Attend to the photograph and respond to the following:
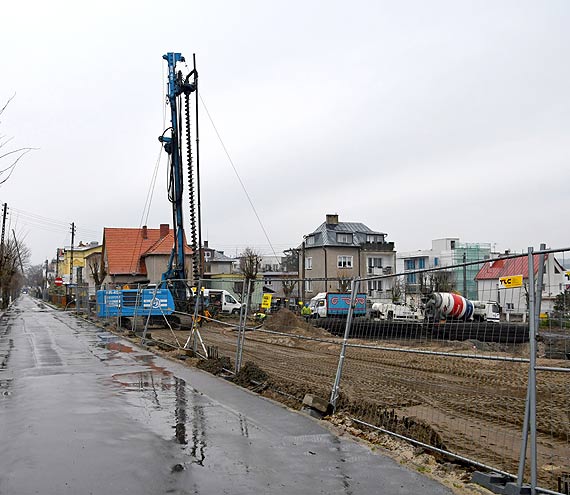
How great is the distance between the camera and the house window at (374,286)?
8.96 m

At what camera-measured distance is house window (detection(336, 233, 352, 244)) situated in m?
69.2

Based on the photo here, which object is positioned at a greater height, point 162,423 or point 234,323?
point 234,323

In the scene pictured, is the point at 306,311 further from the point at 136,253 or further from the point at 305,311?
the point at 136,253

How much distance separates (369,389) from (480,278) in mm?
4679

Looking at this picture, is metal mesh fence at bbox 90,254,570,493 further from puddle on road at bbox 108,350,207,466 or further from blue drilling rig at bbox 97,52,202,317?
blue drilling rig at bbox 97,52,202,317

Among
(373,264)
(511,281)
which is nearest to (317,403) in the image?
(511,281)

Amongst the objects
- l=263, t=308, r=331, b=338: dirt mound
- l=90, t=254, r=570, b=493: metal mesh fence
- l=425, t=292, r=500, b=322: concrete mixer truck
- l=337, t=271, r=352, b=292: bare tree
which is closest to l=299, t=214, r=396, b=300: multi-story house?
l=337, t=271, r=352, b=292: bare tree

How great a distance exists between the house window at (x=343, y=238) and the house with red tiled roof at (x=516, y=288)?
62645mm

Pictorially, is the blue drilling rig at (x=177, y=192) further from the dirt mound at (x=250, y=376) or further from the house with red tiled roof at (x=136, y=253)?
the house with red tiled roof at (x=136, y=253)

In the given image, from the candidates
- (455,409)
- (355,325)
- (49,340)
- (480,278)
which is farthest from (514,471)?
(49,340)

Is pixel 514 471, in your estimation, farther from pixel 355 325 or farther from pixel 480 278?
pixel 355 325

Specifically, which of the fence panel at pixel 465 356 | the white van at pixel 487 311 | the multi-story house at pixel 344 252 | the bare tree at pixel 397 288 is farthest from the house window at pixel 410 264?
the white van at pixel 487 311

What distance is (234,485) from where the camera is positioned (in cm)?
561

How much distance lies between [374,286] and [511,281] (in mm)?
3712
